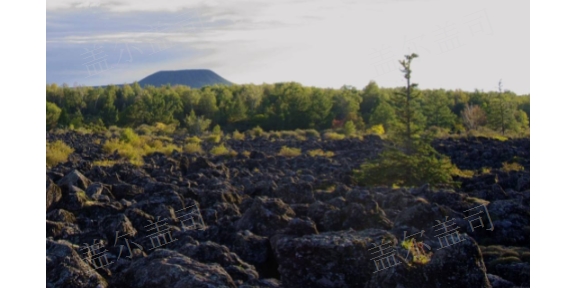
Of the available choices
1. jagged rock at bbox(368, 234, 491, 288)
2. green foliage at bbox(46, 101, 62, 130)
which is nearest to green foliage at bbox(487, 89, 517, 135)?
green foliage at bbox(46, 101, 62, 130)

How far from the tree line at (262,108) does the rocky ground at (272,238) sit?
29591mm

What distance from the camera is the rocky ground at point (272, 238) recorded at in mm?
4469

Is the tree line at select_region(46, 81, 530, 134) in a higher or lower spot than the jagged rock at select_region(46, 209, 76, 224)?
higher

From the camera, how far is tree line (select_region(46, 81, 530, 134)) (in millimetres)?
40656

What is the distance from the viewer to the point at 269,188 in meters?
10.2

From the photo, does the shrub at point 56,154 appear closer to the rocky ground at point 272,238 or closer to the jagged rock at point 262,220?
the rocky ground at point 272,238

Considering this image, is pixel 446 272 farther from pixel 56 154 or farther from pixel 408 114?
pixel 56 154

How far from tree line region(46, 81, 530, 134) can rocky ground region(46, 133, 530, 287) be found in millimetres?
29591

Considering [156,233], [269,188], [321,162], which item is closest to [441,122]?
[321,162]

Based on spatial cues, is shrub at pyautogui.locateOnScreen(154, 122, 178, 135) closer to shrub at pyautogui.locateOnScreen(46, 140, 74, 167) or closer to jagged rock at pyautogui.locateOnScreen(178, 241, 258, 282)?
shrub at pyautogui.locateOnScreen(46, 140, 74, 167)

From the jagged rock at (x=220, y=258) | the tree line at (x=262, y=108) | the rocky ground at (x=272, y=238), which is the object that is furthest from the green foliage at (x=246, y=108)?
the jagged rock at (x=220, y=258)

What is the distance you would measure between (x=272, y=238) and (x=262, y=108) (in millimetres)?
52353

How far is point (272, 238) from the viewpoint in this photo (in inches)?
225


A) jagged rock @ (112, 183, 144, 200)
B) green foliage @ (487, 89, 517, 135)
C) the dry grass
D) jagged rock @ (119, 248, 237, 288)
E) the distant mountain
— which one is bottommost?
the dry grass
